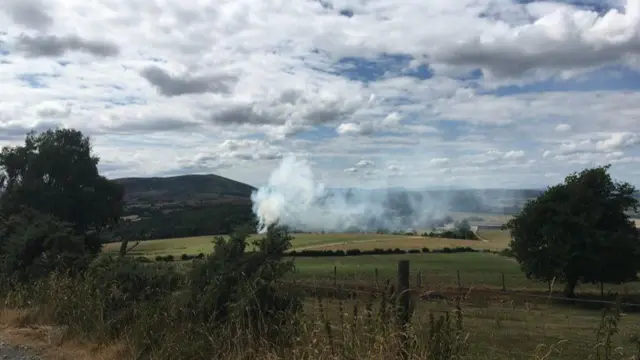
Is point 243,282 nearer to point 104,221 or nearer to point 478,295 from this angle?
point 478,295

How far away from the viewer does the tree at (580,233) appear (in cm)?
4181

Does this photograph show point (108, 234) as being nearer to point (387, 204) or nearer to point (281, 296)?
point (281, 296)

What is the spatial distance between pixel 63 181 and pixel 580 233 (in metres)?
49.0

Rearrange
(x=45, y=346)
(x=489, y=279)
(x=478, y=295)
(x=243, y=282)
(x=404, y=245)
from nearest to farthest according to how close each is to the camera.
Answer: (x=243, y=282) < (x=45, y=346) < (x=478, y=295) < (x=489, y=279) < (x=404, y=245)

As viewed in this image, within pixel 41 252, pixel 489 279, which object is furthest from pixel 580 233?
pixel 41 252

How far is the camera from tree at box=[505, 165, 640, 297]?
41.8 meters

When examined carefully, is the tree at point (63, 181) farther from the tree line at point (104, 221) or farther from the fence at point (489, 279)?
the fence at point (489, 279)

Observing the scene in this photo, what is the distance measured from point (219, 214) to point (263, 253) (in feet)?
350

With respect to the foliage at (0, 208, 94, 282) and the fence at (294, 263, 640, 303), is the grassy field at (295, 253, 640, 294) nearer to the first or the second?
the fence at (294, 263, 640, 303)

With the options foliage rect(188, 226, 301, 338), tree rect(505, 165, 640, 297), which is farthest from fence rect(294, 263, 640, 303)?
foliage rect(188, 226, 301, 338)

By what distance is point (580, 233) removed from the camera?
140ft

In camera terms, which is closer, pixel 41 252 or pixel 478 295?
pixel 41 252

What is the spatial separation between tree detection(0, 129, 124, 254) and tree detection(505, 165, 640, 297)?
40.0 meters

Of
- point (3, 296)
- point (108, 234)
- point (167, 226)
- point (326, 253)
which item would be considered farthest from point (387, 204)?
point (3, 296)
